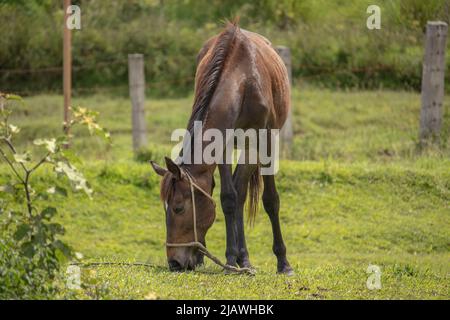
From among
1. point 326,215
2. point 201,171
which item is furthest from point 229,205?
point 326,215

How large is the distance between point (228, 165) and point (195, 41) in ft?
38.1

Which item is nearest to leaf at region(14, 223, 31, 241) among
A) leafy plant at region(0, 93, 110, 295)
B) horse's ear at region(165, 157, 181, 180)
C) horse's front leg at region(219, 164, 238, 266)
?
leafy plant at region(0, 93, 110, 295)

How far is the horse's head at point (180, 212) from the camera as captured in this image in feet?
24.5

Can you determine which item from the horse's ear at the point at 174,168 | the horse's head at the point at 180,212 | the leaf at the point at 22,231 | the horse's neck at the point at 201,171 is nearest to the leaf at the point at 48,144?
the leaf at the point at 22,231

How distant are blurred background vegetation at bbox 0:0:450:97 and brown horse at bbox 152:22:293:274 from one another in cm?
821

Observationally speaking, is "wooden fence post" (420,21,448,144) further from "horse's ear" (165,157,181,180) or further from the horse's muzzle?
"horse's ear" (165,157,181,180)

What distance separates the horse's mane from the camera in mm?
7668

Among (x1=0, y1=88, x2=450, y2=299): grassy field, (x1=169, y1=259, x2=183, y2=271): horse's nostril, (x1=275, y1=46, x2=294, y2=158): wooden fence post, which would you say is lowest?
(x1=0, y1=88, x2=450, y2=299): grassy field

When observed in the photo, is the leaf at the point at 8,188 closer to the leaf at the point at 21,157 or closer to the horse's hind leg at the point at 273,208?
the leaf at the point at 21,157

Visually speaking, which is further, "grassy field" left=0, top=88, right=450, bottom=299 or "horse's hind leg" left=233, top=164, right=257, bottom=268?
"horse's hind leg" left=233, top=164, right=257, bottom=268

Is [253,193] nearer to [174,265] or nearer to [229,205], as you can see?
[229,205]

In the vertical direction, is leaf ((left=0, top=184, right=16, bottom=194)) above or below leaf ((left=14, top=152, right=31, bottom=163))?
below

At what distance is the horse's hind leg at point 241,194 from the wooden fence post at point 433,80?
5173 mm
